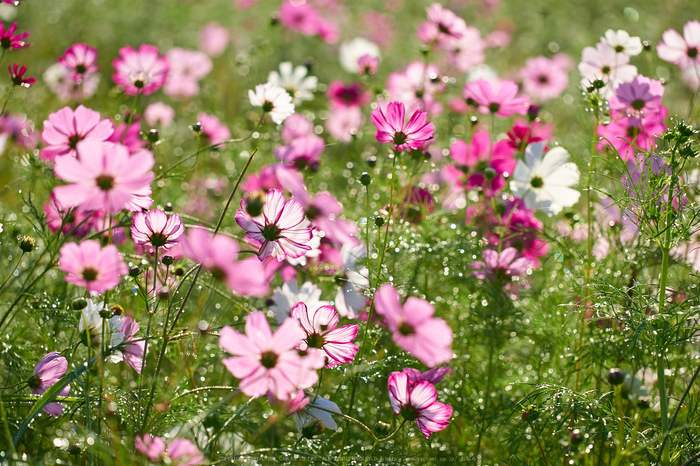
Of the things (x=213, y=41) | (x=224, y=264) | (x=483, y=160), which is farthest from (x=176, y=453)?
(x=213, y=41)

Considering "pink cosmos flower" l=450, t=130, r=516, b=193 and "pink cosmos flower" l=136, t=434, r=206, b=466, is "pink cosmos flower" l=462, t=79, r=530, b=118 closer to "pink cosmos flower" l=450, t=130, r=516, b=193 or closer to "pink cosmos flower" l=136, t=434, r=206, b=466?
"pink cosmos flower" l=450, t=130, r=516, b=193

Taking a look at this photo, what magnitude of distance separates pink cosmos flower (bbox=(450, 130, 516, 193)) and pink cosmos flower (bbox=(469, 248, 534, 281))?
6.7 inches

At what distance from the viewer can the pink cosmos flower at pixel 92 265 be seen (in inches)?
23.2

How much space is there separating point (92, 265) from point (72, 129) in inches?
12.2

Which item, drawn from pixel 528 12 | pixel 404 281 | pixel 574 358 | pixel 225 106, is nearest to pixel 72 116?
pixel 404 281

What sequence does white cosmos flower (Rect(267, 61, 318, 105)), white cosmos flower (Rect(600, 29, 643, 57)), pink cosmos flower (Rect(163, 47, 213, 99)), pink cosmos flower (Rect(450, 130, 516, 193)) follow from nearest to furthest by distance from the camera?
1. white cosmos flower (Rect(600, 29, 643, 57))
2. pink cosmos flower (Rect(450, 130, 516, 193))
3. white cosmos flower (Rect(267, 61, 318, 105))
4. pink cosmos flower (Rect(163, 47, 213, 99))

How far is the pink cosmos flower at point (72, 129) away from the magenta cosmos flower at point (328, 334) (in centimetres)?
39

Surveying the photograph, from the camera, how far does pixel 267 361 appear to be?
59 cm

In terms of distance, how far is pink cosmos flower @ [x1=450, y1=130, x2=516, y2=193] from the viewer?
1.21m

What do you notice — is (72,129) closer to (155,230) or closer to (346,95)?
(155,230)

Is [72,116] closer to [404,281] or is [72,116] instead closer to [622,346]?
[404,281]

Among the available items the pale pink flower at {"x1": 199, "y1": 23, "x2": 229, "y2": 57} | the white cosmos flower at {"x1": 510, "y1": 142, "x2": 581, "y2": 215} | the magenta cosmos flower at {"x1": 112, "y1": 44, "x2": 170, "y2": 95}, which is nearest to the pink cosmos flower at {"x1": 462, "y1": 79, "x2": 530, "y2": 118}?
the white cosmos flower at {"x1": 510, "y1": 142, "x2": 581, "y2": 215}

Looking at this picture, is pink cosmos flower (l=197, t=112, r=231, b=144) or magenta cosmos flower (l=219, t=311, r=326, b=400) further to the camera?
pink cosmos flower (l=197, t=112, r=231, b=144)

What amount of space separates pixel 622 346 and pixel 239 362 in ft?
2.12
